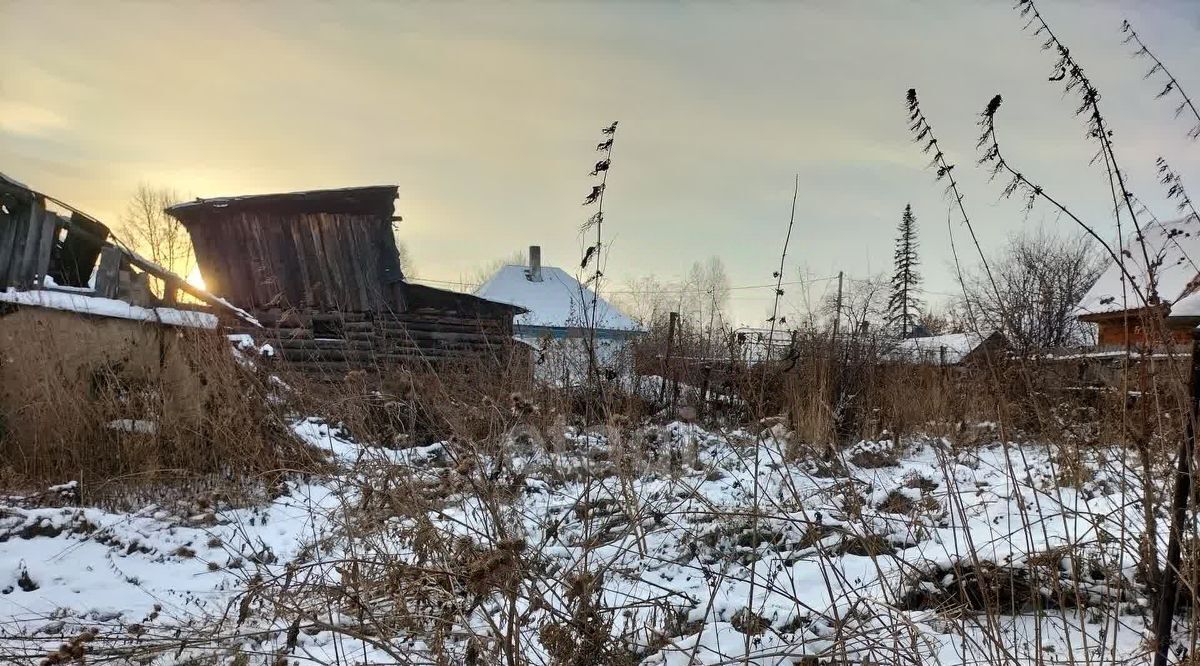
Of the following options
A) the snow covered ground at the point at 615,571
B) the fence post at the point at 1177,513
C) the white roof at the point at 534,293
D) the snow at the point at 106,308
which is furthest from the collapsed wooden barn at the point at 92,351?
the white roof at the point at 534,293

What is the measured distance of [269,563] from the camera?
3660mm

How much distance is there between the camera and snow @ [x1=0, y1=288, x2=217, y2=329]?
6.02 meters

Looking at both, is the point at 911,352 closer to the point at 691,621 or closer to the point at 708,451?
the point at 708,451

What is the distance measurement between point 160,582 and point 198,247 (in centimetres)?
1271

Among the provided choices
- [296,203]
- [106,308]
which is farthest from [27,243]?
[296,203]

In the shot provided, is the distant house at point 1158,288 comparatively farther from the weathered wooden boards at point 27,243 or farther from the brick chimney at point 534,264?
the brick chimney at point 534,264

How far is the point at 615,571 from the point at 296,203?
14.0m

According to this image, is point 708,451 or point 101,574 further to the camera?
point 708,451

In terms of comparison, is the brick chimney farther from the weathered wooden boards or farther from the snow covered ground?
the snow covered ground

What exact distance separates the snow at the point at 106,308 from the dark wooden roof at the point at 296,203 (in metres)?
7.53

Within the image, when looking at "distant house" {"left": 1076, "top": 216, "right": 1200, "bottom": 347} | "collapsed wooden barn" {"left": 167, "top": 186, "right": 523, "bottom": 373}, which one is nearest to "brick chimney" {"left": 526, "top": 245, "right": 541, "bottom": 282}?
"collapsed wooden barn" {"left": 167, "top": 186, "right": 523, "bottom": 373}

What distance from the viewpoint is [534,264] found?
3162 centimetres

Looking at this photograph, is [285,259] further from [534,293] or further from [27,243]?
[534,293]

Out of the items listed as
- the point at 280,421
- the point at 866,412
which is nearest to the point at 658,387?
the point at 866,412
